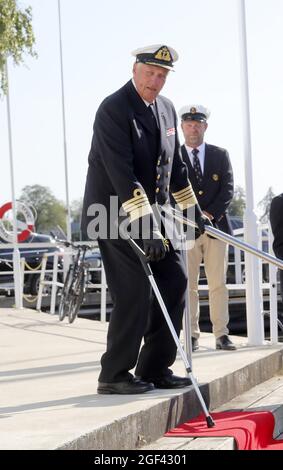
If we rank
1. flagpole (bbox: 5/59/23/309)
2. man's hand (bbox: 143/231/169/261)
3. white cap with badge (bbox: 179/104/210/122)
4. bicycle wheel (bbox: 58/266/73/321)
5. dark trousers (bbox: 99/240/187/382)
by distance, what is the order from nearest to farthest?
man's hand (bbox: 143/231/169/261) → dark trousers (bbox: 99/240/187/382) → white cap with badge (bbox: 179/104/210/122) → bicycle wheel (bbox: 58/266/73/321) → flagpole (bbox: 5/59/23/309)

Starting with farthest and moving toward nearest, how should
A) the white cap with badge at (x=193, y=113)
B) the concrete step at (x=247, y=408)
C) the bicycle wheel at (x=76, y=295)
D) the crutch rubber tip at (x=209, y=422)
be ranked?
the bicycle wheel at (x=76, y=295)
the white cap with badge at (x=193, y=113)
the crutch rubber tip at (x=209, y=422)
the concrete step at (x=247, y=408)

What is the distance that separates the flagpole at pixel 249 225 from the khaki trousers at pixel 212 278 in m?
0.44

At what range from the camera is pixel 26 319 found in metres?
14.2

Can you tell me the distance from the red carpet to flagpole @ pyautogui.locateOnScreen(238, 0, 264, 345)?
134 inches

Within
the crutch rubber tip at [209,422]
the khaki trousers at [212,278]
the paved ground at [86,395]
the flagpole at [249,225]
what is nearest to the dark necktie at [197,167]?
the khaki trousers at [212,278]

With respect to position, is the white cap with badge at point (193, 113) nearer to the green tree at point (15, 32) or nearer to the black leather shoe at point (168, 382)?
the black leather shoe at point (168, 382)

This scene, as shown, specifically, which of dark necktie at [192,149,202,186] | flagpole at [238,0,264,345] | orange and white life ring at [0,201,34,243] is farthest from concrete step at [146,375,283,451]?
orange and white life ring at [0,201,34,243]

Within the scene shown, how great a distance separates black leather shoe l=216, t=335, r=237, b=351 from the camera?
8.85 m

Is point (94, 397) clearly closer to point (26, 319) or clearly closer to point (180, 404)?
point (180, 404)

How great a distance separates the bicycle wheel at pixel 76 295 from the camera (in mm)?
14172

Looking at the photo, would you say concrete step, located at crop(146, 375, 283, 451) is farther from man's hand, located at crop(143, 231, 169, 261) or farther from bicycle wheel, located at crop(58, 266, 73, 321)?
bicycle wheel, located at crop(58, 266, 73, 321)

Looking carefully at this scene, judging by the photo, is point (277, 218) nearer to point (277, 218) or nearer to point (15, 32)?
Result: point (277, 218)

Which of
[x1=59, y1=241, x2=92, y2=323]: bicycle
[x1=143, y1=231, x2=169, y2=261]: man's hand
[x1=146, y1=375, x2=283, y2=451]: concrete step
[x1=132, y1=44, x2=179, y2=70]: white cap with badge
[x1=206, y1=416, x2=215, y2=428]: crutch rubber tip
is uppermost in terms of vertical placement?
[x1=132, y1=44, x2=179, y2=70]: white cap with badge

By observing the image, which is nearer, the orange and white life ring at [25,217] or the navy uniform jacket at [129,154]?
the navy uniform jacket at [129,154]
